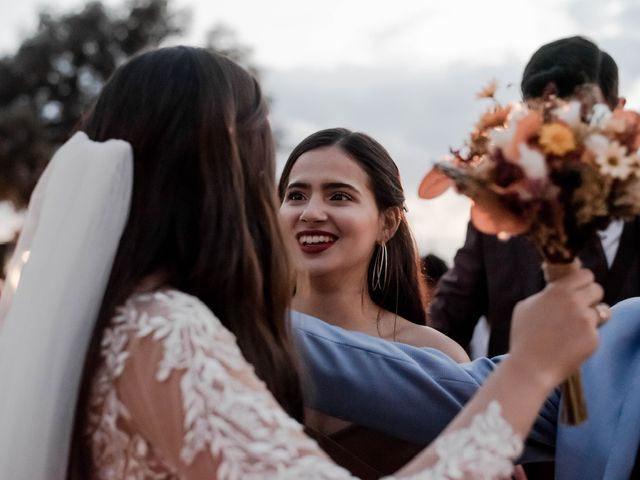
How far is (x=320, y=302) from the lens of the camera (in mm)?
4207

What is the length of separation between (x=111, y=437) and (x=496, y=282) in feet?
9.48

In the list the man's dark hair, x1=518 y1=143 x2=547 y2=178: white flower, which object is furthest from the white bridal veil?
the man's dark hair

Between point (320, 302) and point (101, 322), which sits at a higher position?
point (320, 302)

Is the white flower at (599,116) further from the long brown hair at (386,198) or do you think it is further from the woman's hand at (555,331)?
the long brown hair at (386,198)

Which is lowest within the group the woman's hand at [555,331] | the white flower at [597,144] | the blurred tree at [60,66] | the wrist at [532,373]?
the wrist at [532,373]

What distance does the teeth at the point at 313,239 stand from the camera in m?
4.11

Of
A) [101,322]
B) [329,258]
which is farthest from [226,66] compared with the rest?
[329,258]

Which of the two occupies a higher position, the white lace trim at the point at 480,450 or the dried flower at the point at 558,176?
the dried flower at the point at 558,176

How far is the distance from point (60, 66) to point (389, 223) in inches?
1042

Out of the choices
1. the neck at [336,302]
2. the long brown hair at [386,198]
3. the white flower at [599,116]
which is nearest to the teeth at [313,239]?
the neck at [336,302]

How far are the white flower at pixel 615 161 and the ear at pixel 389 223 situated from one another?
2.29 m

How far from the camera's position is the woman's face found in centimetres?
411

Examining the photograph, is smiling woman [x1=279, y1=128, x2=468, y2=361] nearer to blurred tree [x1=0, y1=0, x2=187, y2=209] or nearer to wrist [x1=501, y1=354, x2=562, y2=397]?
wrist [x1=501, y1=354, x2=562, y2=397]

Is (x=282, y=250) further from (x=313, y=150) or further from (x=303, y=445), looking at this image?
(x=313, y=150)
